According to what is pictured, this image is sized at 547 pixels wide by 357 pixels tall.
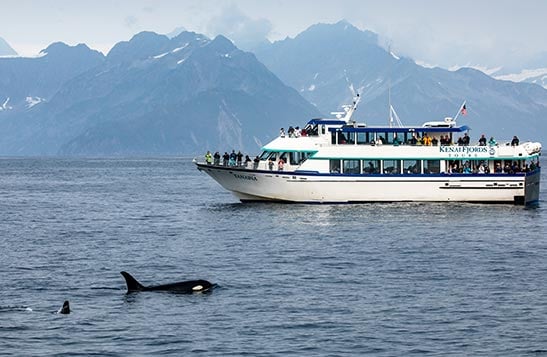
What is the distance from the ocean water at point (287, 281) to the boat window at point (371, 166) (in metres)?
3.21

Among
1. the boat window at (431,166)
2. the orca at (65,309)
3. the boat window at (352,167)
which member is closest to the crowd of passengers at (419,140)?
the boat window at (431,166)

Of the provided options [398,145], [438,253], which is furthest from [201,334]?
[398,145]

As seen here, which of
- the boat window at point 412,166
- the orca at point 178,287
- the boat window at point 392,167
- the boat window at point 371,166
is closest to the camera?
the orca at point 178,287

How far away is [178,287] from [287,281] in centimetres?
580

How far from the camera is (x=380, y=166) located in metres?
83.5

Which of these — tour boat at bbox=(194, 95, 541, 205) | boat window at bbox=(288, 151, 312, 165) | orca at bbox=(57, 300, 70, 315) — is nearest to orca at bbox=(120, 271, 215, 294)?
orca at bbox=(57, 300, 70, 315)

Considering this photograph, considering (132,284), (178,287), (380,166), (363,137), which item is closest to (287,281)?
(178,287)

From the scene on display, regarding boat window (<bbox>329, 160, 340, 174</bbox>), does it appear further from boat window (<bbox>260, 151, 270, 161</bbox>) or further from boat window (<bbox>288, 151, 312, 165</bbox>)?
boat window (<bbox>260, 151, 270, 161</bbox>)

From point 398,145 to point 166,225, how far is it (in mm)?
20225

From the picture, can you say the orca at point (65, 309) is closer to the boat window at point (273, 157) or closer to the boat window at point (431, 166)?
the boat window at point (273, 157)

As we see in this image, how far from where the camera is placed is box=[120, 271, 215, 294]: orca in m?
44.7

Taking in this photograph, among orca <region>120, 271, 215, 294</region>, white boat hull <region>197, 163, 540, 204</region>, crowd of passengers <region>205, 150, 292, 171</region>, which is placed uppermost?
crowd of passengers <region>205, 150, 292, 171</region>

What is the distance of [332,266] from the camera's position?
5325 cm

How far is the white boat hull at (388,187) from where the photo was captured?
3275 inches
